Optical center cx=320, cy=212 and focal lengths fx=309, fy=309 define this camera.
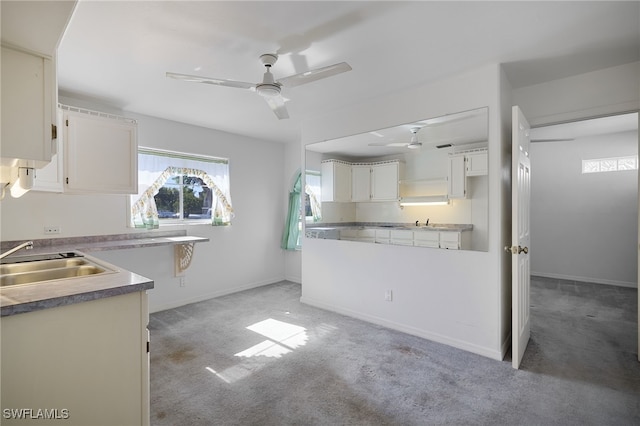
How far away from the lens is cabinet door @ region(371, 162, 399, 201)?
133 inches

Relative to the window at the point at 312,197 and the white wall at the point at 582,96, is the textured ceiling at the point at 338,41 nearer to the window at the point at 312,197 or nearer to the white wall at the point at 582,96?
the white wall at the point at 582,96

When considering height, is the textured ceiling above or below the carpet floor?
above

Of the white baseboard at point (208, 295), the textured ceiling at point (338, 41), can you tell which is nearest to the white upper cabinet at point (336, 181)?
the textured ceiling at point (338, 41)

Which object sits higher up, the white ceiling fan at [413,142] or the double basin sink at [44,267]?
the white ceiling fan at [413,142]

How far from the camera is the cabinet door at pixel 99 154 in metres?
2.88

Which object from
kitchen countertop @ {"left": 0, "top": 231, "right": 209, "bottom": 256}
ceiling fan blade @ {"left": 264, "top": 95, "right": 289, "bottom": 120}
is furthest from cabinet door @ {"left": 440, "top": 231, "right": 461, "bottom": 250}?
kitchen countertop @ {"left": 0, "top": 231, "right": 209, "bottom": 256}

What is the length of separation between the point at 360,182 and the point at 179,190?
2.46 m

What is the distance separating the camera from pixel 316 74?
2.04 m

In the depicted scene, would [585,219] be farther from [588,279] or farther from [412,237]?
[412,237]

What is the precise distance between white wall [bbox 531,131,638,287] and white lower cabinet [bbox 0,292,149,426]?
6.52 m

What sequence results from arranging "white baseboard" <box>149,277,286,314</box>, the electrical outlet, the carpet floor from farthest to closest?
"white baseboard" <box>149,277,286,314</box>, the electrical outlet, the carpet floor

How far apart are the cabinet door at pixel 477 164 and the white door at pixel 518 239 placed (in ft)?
0.85

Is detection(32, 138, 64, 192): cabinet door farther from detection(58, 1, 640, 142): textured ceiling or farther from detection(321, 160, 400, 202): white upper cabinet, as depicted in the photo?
detection(321, 160, 400, 202): white upper cabinet

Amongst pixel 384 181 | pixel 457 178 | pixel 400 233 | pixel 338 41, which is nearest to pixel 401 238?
pixel 400 233
